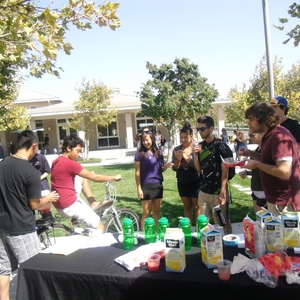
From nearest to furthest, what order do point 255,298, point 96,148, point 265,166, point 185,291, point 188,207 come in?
1. point 255,298
2. point 185,291
3. point 265,166
4. point 188,207
5. point 96,148

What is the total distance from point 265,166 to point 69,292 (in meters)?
1.91

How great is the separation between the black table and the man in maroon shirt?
0.66 m

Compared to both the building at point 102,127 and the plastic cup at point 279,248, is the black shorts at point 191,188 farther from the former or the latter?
the building at point 102,127

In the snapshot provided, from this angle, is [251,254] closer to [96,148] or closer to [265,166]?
[265,166]

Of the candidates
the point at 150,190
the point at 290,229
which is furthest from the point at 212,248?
the point at 150,190

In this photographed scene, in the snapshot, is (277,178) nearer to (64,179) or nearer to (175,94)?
(64,179)

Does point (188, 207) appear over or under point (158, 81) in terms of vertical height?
under

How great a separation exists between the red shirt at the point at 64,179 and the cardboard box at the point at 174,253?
1.91 meters

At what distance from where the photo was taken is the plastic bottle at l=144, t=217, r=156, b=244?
267cm

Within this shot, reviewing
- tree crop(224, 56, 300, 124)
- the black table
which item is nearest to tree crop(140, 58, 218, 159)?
tree crop(224, 56, 300, 124)

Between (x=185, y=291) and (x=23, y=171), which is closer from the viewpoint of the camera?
(x=185, y=291)

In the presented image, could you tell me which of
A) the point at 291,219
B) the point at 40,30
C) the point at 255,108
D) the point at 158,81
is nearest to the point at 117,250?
the point at 291,219

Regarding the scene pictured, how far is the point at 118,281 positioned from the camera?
7.11 feet

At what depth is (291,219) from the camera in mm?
2201
